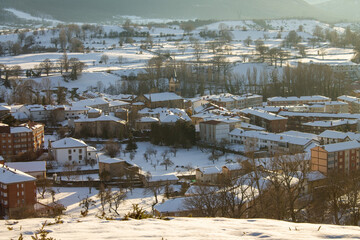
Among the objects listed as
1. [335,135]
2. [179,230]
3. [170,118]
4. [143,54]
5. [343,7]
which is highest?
[343,7]

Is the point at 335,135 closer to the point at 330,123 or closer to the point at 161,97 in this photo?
the point at 330,123

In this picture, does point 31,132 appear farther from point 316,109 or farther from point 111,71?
point 111,71

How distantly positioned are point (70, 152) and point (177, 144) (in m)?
3.88

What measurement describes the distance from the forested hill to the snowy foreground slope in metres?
83.7

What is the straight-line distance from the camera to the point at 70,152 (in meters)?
14.6

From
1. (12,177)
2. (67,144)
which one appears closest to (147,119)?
(67,144)

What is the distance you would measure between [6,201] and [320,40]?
41.5 meters

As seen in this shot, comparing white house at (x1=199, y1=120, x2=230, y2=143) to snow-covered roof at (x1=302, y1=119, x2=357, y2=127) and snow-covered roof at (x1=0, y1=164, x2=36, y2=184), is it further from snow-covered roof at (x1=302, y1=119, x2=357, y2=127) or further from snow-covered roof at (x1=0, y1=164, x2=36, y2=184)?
snow-covered roof at (x1=0, y1=164, x2=36, y2=184)

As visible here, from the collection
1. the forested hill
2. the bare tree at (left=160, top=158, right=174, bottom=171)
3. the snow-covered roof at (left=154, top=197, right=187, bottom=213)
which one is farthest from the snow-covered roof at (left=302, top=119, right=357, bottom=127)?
the forested hill

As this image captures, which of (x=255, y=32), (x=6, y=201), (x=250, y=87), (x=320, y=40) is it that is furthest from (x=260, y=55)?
(x=6, y=201)

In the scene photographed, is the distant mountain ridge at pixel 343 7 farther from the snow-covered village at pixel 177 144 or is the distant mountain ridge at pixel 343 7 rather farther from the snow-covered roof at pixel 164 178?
the snow-covered roof at pixel 164 178

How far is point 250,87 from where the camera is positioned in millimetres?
29672

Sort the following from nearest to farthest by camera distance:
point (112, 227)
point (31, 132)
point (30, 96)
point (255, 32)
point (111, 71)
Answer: point (112, 227) → point (31, 132) → point (30, 96) → point (111, 71) → point (255, 32)

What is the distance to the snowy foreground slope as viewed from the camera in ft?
11.2
